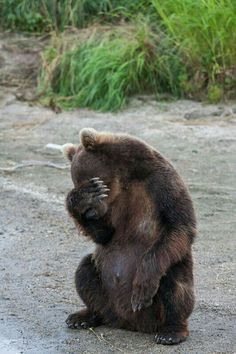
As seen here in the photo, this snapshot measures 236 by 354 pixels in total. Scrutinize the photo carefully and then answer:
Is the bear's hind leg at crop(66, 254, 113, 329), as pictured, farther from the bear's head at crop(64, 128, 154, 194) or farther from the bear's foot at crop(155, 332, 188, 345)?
the bear's head at crop(64, 128, 154, 194)

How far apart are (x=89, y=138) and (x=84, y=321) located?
41.5 inches

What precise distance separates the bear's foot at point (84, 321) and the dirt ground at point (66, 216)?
0.15 feet

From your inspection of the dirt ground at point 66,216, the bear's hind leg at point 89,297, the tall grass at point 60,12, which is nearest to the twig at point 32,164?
the dirt ground at point 66,216

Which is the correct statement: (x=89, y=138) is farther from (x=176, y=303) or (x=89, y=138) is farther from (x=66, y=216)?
(x=66, y=216)

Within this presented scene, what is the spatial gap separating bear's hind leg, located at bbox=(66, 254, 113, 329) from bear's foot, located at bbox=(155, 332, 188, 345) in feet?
1.24

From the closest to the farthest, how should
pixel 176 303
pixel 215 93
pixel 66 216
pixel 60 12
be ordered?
1. pixel 176 303
2. pixel 66 216
3. pixel 215 93
4. pixel 60 12

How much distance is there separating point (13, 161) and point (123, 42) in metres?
2.99

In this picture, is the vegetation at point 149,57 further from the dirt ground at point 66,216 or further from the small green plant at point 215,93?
the dirt ground at point 66,216

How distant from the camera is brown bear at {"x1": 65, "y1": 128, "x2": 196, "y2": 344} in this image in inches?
220

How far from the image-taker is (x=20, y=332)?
600cm

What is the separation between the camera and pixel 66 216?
8.55m

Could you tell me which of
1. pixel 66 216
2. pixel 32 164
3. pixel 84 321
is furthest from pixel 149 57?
pixel 84 321

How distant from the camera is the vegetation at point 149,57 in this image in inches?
481

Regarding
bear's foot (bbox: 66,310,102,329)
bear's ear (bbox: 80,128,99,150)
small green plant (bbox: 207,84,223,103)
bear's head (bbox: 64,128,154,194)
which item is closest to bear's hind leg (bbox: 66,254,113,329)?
bear's foot (bbox: 66,310,102,329)
